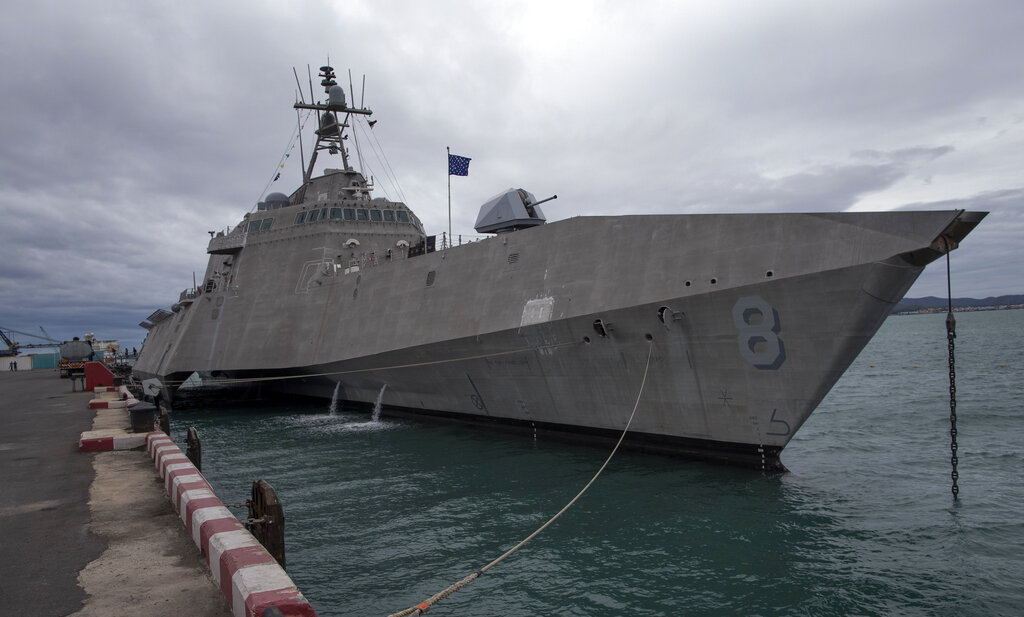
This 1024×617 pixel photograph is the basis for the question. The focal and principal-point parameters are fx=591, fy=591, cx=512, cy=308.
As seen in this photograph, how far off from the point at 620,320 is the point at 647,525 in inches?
A: 137

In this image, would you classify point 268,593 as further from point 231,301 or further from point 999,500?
point 231,301

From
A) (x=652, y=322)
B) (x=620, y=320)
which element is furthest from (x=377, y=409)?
(x=652, y=322)

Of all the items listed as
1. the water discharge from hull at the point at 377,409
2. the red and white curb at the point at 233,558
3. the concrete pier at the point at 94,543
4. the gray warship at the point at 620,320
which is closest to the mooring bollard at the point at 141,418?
the concrete pier at the point at 94,543

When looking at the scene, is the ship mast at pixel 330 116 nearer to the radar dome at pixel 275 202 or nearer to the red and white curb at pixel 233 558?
the radar dome at pixel 275 202

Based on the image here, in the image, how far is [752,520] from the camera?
24.0ft

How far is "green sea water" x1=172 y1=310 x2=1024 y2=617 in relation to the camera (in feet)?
18.0

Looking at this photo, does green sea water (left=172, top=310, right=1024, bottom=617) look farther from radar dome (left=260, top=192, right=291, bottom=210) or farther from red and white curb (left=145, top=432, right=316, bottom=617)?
radar dome (left=260, top=192, right=291, bottom=210)

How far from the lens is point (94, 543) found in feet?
14.4

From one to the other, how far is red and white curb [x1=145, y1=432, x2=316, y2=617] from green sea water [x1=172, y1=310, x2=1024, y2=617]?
1.52 m

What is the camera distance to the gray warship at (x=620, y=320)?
7.93 meters

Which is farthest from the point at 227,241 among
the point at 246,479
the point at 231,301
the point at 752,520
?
the point at 752,520

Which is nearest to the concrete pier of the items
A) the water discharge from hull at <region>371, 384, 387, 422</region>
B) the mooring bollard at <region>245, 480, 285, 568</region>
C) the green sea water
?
the mooring bollard at <region>245, 480, 285, 568</region>

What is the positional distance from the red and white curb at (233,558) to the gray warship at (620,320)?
6631 mm

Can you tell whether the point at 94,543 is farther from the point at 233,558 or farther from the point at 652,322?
the point at 652,322
